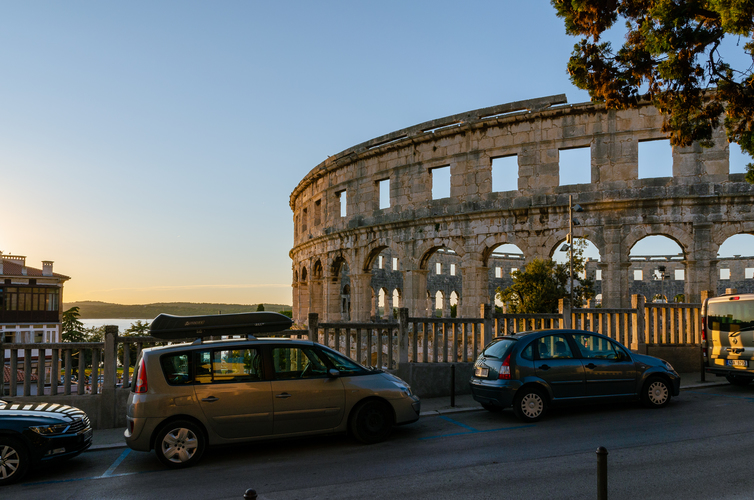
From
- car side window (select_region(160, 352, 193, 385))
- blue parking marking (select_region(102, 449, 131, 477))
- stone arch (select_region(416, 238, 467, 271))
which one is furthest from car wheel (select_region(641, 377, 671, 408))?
stone arch (select_region(416, 238, 467, 271))

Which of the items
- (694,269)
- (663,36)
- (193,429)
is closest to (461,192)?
(694,269)

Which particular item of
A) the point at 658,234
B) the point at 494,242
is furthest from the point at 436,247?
the point at 658,234

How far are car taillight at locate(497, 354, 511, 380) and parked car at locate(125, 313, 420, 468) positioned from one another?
173 centimetres

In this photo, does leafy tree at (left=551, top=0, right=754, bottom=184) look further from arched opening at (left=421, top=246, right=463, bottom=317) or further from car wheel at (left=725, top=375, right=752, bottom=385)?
arched opening at (left=421, top=246, right=463, bottom=317)

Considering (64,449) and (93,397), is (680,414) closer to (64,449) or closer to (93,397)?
(64,449)

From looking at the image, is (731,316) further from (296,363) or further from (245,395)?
(245,395)

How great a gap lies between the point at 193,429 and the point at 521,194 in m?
18.8

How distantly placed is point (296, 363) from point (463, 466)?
8.74 ft

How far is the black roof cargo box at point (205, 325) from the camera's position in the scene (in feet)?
25.6

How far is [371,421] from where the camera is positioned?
25.7ft

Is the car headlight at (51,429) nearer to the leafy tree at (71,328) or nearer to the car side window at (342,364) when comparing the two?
the car side window at (342,364)

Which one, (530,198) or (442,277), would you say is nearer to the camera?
(530,198)

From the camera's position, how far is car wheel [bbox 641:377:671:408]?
31.9ft

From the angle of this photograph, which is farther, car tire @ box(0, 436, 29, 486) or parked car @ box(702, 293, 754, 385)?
parked car @ box(702, 293, 754, 385)
